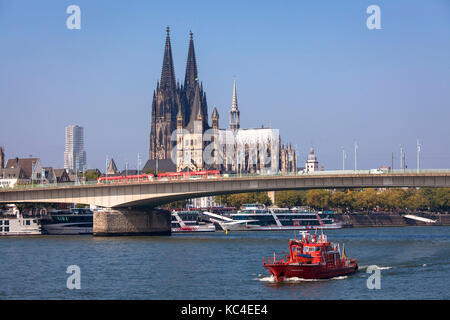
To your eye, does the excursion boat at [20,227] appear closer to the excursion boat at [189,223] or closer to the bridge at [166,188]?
the bridge at [166,188]

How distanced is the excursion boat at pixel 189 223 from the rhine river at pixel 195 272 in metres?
54.8

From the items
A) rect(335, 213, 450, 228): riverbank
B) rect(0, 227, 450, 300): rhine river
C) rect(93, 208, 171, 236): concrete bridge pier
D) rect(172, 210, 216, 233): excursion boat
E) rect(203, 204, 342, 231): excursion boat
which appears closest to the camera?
rect(0, 227, 450, 300): rhine river

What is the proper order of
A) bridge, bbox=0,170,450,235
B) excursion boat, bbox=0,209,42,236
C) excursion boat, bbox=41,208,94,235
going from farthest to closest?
excursion boat, bbox=41,208,94,235 < excursion boat, bbox=0,209,42,236 < bridge, bbox=0,170,450,235

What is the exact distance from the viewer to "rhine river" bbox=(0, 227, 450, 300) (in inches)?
2206

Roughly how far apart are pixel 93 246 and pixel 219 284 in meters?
38.8

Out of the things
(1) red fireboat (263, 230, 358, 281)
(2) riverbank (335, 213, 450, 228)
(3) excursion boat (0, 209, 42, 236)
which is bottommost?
(2) riverbank (335, 213, 450, 228)

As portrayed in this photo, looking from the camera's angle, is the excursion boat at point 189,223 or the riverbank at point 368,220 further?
the riverbank at point 368,220

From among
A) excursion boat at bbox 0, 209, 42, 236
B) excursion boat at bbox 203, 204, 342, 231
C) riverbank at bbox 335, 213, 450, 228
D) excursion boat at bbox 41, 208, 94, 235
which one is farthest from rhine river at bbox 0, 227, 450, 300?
riverbank at bbox 335, 213, 450, 228

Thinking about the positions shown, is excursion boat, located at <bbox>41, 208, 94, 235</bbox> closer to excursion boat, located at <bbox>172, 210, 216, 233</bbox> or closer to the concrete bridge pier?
the concrete bridge pier

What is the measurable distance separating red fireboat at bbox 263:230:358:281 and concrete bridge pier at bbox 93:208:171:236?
5258 centimetres

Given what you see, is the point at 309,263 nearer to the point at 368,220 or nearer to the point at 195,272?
the point at 195,272

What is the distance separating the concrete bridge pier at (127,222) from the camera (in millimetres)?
114875

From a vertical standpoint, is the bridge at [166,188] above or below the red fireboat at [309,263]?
above

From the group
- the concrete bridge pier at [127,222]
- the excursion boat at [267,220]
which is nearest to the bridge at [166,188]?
the concrete bridge pier at [127,222]
